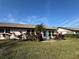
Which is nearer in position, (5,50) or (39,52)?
(39,52)

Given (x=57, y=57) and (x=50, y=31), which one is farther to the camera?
(x=50, y=31)

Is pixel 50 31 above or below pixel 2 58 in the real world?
above

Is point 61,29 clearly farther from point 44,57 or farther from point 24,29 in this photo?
point 44,57

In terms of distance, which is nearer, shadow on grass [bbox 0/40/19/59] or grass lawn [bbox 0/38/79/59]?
grass lawn [bbox 0/38/79/59]

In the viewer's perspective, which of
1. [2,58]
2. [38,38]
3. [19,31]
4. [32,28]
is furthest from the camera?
[32,28]

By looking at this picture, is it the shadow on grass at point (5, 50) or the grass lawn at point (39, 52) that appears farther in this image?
the shadow on grass at point (5, 50)

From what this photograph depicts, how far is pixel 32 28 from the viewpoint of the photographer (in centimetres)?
2781

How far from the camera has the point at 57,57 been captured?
9.09 meters

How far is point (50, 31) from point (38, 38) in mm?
9567

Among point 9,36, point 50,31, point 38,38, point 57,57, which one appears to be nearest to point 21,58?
point 57,57

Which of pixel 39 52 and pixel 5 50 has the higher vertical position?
pixel 5 50

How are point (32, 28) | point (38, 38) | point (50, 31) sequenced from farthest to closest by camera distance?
1. point (50, 31)
2. point (32, 28)
3. point (38, 38)

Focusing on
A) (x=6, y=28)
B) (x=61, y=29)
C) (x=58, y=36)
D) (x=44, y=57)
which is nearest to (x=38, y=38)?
(x=58, y=36)

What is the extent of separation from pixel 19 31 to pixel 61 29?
1734 centimetres
